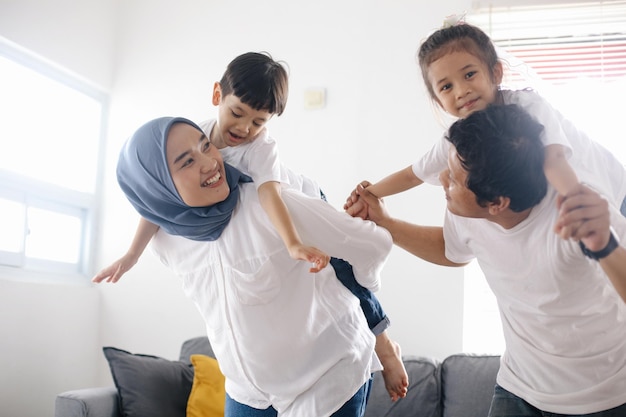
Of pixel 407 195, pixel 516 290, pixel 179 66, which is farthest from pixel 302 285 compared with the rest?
pixel 179 66

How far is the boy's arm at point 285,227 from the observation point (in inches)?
60.4

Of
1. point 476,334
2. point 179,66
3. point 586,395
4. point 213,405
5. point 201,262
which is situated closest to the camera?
point 586,395

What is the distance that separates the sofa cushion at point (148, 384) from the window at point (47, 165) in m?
0.83

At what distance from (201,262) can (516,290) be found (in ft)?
2.46

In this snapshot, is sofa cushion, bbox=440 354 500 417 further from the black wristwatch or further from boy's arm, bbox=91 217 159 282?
the black wristwatch

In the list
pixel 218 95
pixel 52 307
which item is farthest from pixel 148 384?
pixel 218 95

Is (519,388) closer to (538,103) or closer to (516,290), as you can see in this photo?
(516,290)

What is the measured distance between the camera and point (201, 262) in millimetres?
1807

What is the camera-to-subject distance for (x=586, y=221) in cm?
128

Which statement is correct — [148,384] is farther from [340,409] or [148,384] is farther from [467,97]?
[467,97]

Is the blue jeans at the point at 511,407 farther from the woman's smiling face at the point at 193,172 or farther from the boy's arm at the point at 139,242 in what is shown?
the boy's arm at the point at 139,242

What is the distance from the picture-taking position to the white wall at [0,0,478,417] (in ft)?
12.6

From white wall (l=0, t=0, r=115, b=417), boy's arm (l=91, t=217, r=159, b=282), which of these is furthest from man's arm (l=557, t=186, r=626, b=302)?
white wall (l=0, t=0, r=115, b=417)

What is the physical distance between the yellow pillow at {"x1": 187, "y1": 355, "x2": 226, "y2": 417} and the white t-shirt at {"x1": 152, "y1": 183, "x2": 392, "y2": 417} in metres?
1.72
